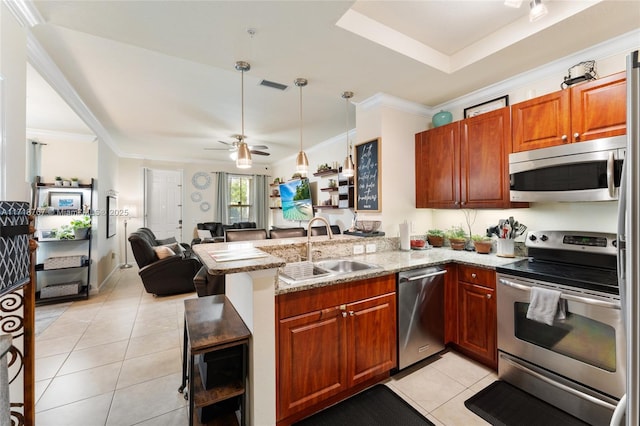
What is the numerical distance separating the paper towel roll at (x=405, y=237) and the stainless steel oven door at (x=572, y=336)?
96 centimetres

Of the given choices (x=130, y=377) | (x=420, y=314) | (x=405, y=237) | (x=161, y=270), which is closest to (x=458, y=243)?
(x=405, y=237)

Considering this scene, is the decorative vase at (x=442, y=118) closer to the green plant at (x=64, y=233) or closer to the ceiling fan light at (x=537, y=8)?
the ceiling fan light at (x=537, y=8)

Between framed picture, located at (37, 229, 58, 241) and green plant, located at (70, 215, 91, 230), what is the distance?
0.85 ft

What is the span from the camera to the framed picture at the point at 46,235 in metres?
3.94

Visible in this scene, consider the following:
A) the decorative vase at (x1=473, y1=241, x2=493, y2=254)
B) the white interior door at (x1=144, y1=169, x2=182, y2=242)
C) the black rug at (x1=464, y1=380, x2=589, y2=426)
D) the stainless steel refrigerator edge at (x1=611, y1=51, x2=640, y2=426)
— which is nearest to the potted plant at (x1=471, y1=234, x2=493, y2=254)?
the decorative vase at (x1=473, y1=241, x2=493, y2=254)

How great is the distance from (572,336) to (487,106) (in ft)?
7.44

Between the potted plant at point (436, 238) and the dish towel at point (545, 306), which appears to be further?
the potted plant at point (436, 238)

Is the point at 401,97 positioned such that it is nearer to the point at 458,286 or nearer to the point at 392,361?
the point at 458,286

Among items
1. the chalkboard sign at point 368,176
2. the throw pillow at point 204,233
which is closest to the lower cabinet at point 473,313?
the chalkboard sign at point 368,176

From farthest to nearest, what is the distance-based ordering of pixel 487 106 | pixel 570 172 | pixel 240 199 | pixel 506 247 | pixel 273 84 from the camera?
1. pixel 240 199
2. pixel 273 84
3. pixel 487 106
4. pixel 506 247
5. pixel 570 172

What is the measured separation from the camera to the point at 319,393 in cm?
173

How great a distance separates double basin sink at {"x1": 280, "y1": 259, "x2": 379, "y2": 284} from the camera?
1877mm

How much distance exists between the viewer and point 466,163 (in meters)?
2.75

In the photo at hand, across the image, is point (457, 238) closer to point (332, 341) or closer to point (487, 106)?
point (487, 106)
